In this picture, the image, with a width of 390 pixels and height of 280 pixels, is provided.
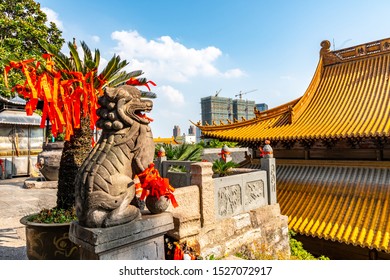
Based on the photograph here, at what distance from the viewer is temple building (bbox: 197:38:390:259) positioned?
6.11 metres

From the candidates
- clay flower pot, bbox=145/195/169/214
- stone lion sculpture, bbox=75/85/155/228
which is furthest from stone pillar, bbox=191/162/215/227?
stone lion sculpture, bbox=75/85/155/228

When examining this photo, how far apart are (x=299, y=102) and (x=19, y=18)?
53.2 ft

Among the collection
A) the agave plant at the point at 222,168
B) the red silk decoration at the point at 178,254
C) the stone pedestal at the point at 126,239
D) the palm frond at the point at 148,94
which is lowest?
the red silk decoration at the point at 178,254

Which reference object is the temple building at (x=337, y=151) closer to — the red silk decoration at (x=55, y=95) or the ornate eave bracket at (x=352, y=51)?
the ornate eave bracket at (x=352, y=51)

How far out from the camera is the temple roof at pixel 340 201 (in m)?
5.72

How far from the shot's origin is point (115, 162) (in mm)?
2662

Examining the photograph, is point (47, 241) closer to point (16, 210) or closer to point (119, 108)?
point (119, 108)

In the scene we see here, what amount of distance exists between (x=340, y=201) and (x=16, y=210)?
854 centimetres

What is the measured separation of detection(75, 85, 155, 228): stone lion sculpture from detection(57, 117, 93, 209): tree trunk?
1589 millimetres

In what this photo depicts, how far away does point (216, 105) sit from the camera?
1396 inches

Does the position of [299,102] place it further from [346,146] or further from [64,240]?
[64,240]

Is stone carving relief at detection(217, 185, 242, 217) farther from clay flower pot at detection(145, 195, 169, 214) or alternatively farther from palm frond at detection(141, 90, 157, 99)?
palm frond at detection(141, 90, 157, 99)

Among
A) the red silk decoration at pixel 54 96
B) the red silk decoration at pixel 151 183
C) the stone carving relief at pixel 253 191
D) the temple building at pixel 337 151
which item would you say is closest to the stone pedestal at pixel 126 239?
the red silk decoration at pixel 151 183

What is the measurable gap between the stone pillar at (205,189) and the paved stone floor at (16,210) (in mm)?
2903
